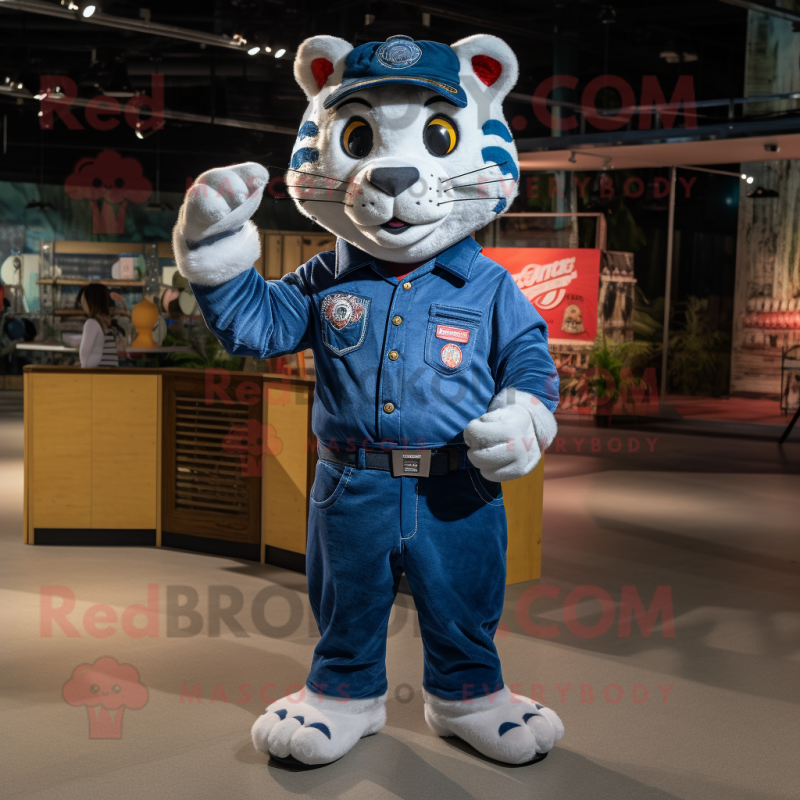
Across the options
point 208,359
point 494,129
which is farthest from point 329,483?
point 208,359

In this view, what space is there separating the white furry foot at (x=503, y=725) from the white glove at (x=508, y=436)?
2.22ft

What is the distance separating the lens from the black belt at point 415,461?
2.38m

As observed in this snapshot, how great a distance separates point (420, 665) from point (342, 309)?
140cm

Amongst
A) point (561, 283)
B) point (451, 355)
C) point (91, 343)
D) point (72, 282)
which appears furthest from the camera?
point (72, 282)

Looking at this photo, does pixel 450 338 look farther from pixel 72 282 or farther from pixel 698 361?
pixel 72 282

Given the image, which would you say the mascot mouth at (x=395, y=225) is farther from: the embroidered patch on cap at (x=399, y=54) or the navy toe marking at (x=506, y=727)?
the navy toe marking at (x=506, y=727)

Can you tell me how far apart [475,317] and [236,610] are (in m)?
1.94

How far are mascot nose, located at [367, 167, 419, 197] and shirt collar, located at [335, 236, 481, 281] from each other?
0.24 m

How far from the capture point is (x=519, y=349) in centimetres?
244

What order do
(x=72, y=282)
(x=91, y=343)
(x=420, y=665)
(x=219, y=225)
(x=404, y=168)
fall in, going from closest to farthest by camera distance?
(x=219, y=225) → (x=404, y=168) → (x=420, y=665) → (x=91, y=343) → (x=72, y=282)

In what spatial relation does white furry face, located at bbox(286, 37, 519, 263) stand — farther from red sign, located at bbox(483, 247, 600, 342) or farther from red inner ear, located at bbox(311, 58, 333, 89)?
red sign, located at bbox(483, 247, 600, 342)

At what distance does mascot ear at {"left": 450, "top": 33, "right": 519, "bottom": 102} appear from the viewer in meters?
2.50

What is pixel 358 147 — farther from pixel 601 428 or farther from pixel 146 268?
pixel 146 268

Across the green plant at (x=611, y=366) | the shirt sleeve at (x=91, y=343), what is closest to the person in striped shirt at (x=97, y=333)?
the shirt sleeve at (x=91, y=343)
